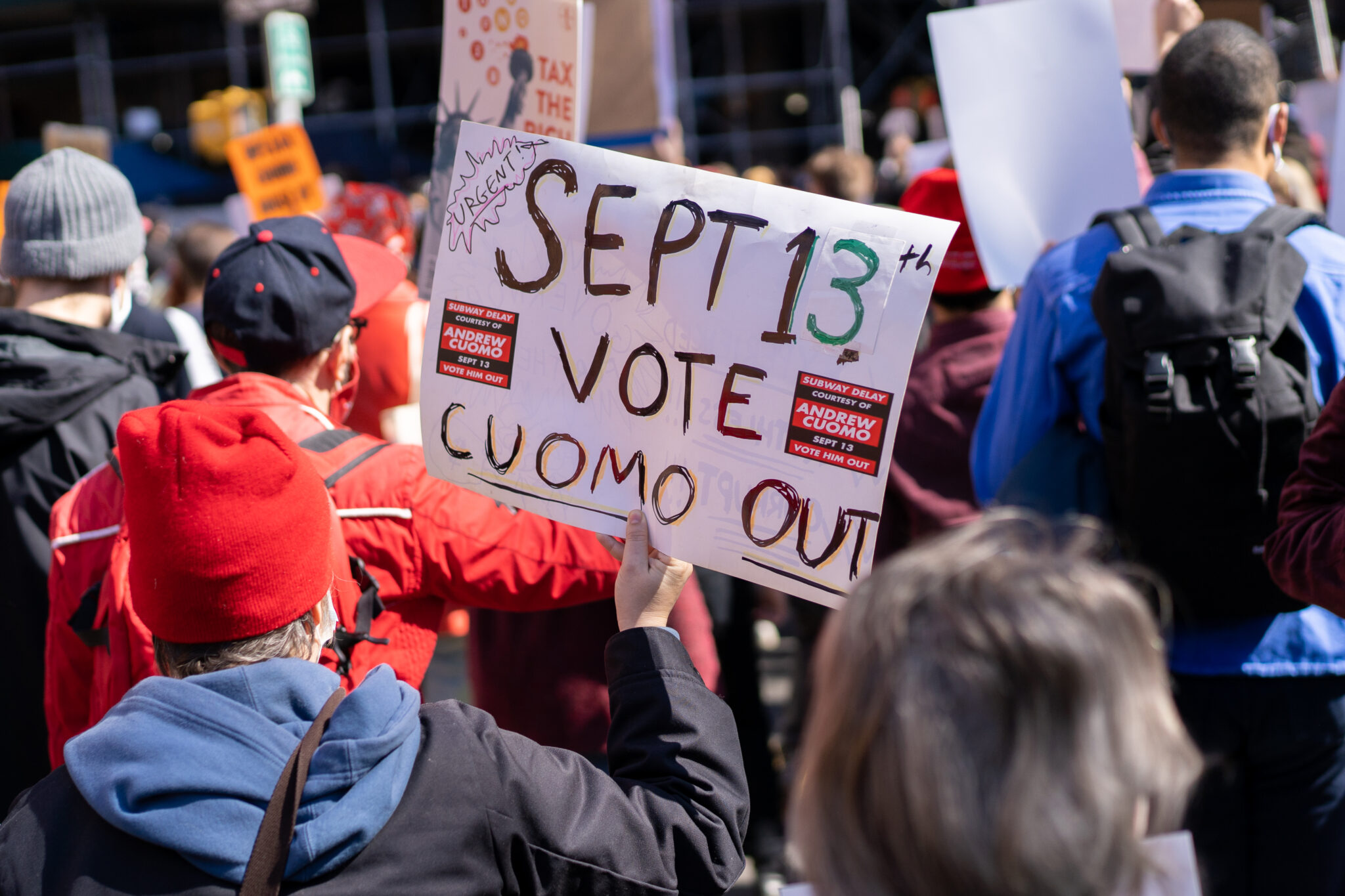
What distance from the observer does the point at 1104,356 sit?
2254 millimetres

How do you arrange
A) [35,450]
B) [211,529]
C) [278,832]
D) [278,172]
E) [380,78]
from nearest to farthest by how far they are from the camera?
[278,832] → [211,529] → [35,450] → [278,172] → [380,78]

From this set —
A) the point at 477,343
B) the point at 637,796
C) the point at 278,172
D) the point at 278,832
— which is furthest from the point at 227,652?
the point at 278,172

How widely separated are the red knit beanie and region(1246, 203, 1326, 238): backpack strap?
173 centimetres

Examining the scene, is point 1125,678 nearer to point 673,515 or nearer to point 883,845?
point 883,845

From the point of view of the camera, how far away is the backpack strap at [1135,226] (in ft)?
7.52

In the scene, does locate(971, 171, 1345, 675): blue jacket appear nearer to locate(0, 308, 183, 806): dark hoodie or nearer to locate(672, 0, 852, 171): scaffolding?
locate(0, 308, 183, 806): dark hoodie

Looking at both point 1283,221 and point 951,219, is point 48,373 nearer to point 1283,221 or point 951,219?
point 951,219

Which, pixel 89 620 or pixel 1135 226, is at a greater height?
pixel 1135 226

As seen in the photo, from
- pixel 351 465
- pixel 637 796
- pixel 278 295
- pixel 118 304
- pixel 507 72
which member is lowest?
pixel 637 796

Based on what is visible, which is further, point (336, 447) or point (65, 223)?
point (65, 223)

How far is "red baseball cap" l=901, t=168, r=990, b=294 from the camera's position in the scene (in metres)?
3.03

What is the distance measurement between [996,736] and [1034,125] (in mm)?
2243

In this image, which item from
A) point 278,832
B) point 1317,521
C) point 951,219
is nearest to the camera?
point 278,832

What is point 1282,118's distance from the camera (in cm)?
252
